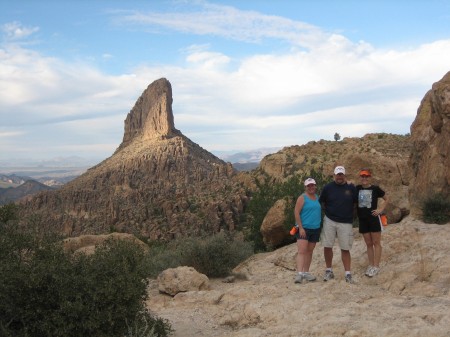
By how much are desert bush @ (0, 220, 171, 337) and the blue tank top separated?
10.8 ft

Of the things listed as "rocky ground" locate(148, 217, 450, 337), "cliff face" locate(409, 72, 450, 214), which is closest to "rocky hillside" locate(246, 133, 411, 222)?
"cliff face" locate(409, 72, 450, 214)

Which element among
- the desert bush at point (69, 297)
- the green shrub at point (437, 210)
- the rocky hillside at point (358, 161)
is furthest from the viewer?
the rocky hillside at point (358, 161)

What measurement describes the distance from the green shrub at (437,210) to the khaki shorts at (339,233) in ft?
12.3

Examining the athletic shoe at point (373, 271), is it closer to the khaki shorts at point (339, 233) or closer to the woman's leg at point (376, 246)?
the woman's leg at point (376, 246)

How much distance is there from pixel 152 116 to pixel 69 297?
112 metres

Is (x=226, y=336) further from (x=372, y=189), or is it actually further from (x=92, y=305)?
(x=372, y=189)

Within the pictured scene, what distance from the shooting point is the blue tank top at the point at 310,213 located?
8.30 meters

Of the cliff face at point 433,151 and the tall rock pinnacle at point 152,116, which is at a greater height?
the tall rock pinnacle at point 152,116

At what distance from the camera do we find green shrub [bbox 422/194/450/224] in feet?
35.3

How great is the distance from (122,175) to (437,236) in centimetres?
8231

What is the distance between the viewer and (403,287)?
25.9 ft

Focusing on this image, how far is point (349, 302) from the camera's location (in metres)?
6.88

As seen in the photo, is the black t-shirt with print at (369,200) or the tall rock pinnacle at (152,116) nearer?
the black t-shirt with print at (369,200)

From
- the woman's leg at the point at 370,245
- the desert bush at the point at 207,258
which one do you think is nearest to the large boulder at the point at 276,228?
the desert bush at the point at 207,258
